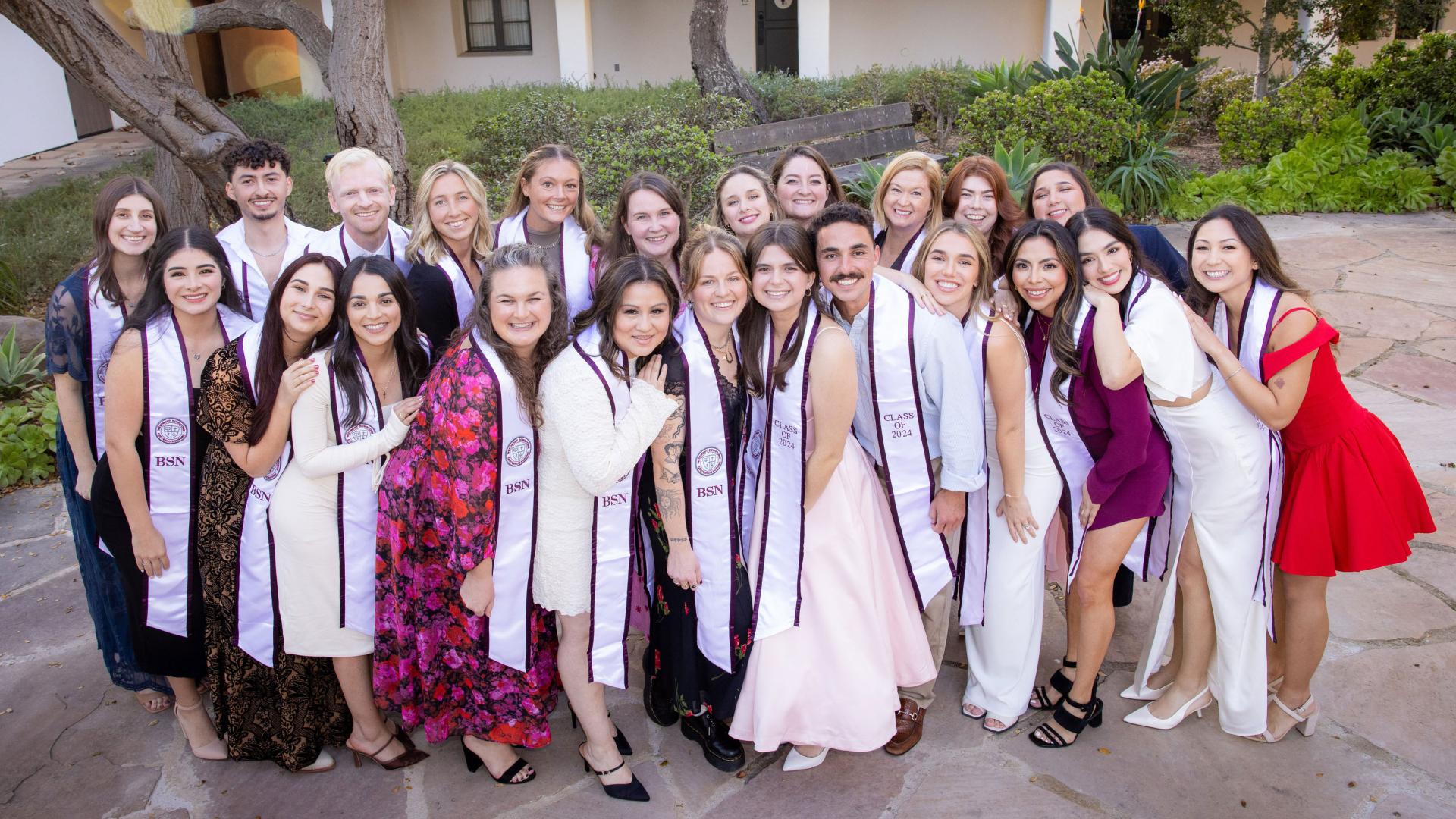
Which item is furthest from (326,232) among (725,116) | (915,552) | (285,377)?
(725,116)

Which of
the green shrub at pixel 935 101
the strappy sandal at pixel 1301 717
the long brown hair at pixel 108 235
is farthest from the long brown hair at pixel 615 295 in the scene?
the green shrub at pixel 935 101

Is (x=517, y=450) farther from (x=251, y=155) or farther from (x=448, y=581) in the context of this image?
(x=251, y=155)

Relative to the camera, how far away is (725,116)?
10.1 meters

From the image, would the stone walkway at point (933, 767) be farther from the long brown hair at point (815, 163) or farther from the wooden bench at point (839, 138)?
the wooden bench at point (839, 138)

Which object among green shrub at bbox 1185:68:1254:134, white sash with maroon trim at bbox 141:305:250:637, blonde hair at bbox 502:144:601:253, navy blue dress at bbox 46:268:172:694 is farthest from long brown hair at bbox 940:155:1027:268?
green shrub at bbox 1185:68:1254:134

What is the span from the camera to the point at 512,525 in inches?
108

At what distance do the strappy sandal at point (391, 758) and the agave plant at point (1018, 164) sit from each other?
217 inches

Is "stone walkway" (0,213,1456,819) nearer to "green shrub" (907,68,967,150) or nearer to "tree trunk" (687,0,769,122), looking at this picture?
"tree trunk" (687,0,769,122)

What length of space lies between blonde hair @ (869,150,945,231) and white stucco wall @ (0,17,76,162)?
12.0m

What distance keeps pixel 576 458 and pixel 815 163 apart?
1681 millimetres

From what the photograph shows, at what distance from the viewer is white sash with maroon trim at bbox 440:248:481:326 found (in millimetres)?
3564

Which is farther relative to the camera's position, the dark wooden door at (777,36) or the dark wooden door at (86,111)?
the dark wooden door at (777,36)

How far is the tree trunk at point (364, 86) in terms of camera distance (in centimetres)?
605

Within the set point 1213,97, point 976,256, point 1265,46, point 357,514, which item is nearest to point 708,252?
point 976,256
